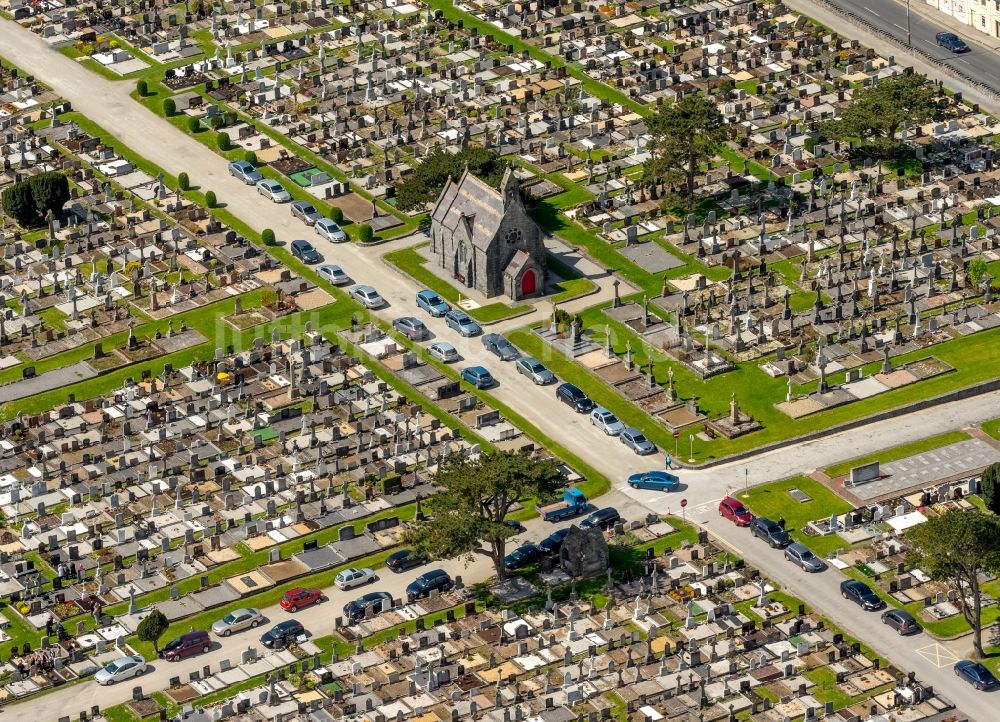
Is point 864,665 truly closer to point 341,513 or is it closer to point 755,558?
point 755,558

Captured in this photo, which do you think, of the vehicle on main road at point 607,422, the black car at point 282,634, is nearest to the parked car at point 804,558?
the vehicle on main road at point 607,422

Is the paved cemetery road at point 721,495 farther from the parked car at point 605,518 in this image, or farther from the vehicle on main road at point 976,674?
the parked car at point 605,518

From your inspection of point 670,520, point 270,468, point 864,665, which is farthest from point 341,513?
point 864,665

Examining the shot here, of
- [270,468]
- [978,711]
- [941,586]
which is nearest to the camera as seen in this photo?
[978,711]

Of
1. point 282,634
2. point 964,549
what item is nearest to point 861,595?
point 964,549

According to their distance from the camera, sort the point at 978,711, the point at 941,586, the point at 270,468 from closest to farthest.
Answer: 1. the point at 978,711
2. the point at 941,586
3. the point at 270,468

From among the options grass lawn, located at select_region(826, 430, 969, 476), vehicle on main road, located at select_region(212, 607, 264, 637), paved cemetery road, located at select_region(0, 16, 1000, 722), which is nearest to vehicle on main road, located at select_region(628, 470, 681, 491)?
paved cemetery road, located at select_region(0, 16, 1000, 722)
